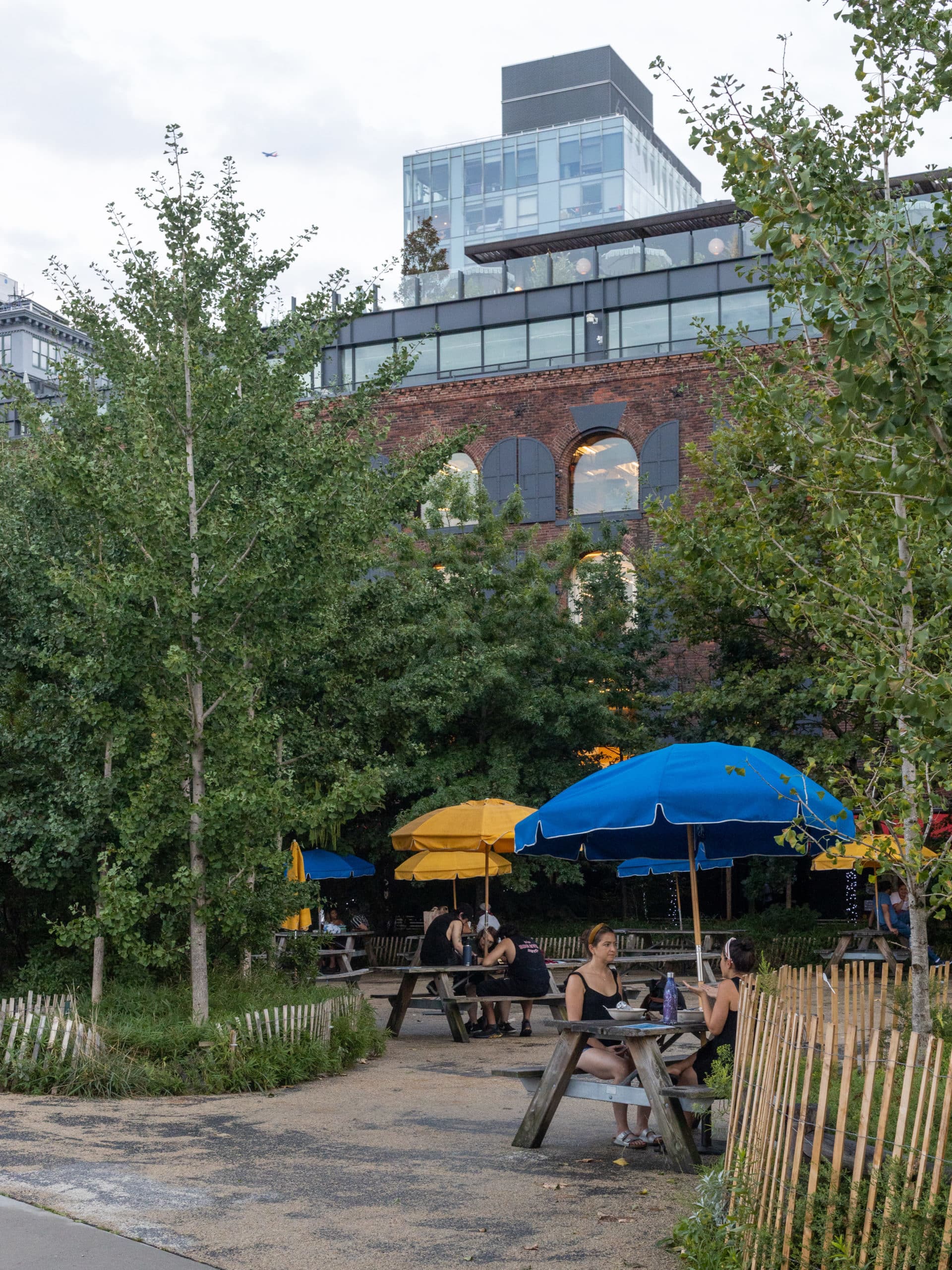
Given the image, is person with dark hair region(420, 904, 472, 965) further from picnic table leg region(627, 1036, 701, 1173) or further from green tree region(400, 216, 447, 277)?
green tree region(400, 216, 447, 277)

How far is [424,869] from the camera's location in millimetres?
18781

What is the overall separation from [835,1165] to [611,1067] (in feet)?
13.4

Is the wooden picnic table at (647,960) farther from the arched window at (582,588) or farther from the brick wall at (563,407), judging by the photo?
the brick wall at (563,407)

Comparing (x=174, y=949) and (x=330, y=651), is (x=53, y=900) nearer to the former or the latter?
(x=174, y=949)

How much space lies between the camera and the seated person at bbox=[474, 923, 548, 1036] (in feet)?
48.6

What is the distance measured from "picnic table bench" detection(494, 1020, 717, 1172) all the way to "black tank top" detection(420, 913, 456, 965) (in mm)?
6997

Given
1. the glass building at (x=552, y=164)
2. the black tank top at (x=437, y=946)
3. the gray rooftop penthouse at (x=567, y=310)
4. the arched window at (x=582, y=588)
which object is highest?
the glass building at (x=552, y=164)

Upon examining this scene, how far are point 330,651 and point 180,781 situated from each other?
3766 millimetres

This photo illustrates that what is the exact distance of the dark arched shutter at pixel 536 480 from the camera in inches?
1425

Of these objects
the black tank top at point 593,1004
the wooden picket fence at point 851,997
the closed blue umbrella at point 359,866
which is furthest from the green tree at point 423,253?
the black tank top at point 593,1004

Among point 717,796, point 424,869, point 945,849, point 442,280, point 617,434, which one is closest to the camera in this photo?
point 945,849

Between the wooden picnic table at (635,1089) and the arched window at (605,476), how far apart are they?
2744 centimetres

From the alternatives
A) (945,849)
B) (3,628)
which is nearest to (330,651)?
(3,628)

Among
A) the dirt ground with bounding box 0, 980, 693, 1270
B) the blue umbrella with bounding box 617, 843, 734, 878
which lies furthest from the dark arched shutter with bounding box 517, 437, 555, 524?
the dirt ground with bounding box 0, 980, 693, 1270
